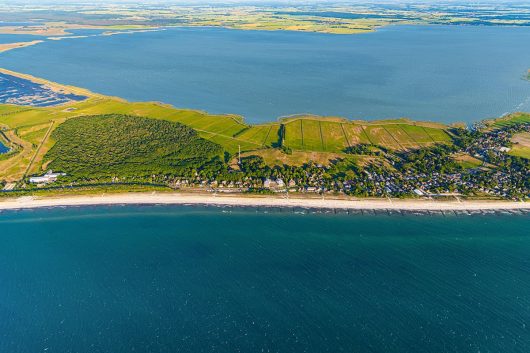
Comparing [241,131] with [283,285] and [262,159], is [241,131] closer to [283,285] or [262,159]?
[262,159]

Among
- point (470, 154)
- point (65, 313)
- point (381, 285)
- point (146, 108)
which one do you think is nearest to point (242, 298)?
point (381, 285)

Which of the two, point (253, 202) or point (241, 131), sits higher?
point (241, 131)

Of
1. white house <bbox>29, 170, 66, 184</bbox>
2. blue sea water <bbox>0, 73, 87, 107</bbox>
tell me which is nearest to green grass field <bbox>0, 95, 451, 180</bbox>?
white house <bbox>29, 170, 66, 184</bbox>

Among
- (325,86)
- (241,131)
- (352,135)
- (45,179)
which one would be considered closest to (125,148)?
(45,179)

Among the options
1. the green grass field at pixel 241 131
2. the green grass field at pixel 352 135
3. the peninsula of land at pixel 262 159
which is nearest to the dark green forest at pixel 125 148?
the peninsula of land at pixel 262 159

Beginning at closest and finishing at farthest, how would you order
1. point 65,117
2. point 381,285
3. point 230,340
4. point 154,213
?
point 230,340, point 381,285, point 154,213, point 65,117

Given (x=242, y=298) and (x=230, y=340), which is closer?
(x=230, y=340)

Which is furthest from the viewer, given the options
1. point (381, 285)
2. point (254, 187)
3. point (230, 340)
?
point (254, 187)

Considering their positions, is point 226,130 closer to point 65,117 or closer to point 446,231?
point 65,117

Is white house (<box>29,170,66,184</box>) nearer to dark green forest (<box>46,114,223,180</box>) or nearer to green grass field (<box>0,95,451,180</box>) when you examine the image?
dark green forest (<box>46,114,223,180</box>)
